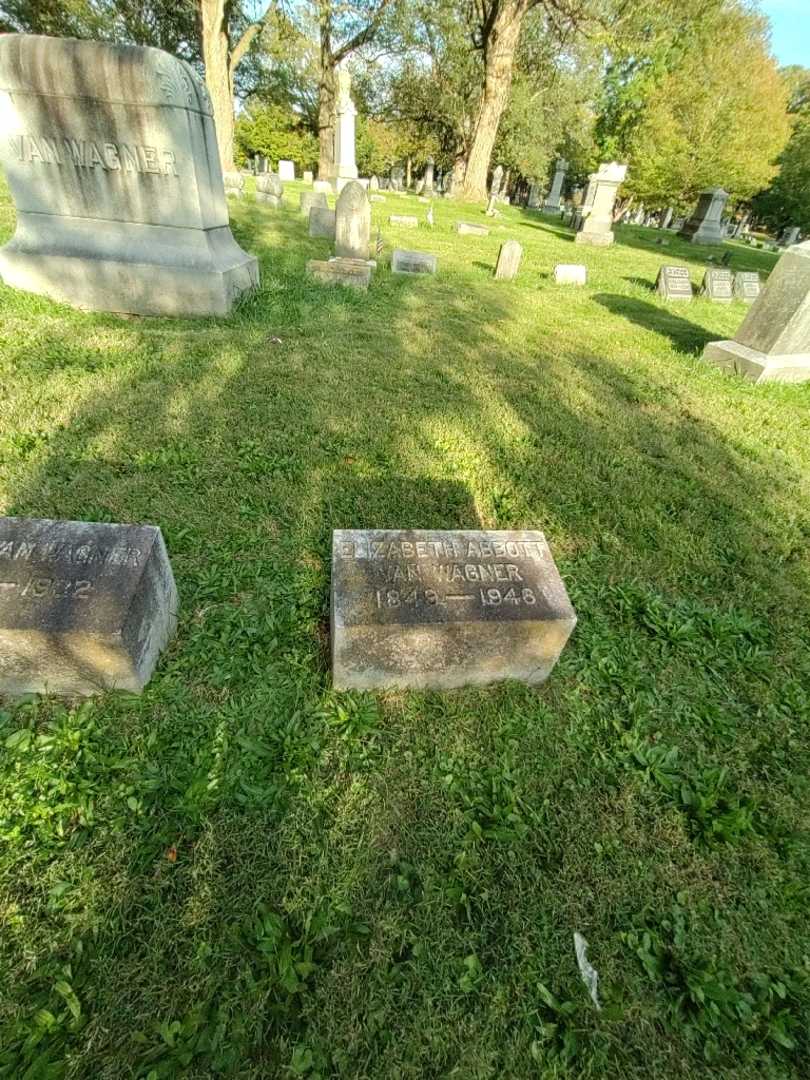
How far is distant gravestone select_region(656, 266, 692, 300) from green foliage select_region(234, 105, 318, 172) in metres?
39.6

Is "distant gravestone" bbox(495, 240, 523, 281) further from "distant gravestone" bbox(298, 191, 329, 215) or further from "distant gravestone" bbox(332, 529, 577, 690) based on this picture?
"distant gravestone" bbox(332, 529, 577, 690)

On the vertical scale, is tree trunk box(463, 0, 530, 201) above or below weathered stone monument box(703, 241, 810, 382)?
above

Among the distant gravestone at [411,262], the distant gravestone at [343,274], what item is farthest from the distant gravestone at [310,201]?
the distant gravestone at [343,274]

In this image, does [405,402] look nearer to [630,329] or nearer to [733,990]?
[733,990]

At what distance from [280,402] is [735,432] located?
4.47m

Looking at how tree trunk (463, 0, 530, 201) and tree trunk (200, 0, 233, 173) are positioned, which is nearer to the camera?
tree trunk (200, 0, 233, 173)

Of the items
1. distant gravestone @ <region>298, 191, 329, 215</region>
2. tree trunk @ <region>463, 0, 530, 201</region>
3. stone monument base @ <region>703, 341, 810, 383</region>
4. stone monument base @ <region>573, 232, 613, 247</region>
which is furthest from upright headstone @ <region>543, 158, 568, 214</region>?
stone monument base @ <region>703, 341, 810, 383</region>

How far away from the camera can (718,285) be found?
10547mm

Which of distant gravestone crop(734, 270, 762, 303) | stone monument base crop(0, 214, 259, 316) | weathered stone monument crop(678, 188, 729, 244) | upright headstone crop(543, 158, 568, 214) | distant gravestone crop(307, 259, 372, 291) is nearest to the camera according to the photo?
stone monument base crop(0, 214, 259, 316)

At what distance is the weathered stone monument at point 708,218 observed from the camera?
1964 centimetres

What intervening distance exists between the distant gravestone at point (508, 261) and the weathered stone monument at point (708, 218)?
1647cm

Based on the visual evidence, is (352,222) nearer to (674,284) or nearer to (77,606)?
(674,284)

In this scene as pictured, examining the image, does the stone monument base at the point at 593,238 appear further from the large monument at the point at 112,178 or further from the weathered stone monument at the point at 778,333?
the large monument at the point at 112,178

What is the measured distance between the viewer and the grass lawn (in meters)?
1.42
